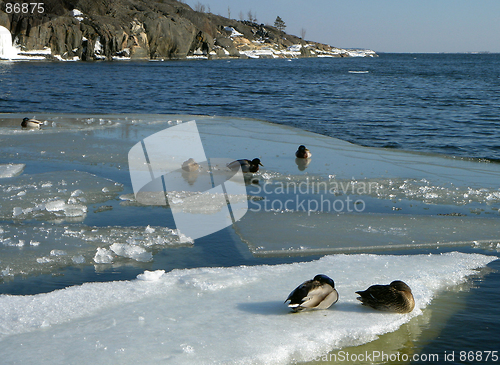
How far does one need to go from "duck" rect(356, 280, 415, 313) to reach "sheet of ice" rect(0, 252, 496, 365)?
0.06 metres

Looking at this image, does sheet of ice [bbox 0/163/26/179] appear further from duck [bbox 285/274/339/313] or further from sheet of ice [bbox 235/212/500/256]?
duck [bbox 285/274/339/313]

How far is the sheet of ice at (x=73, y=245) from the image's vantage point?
13.4 ft

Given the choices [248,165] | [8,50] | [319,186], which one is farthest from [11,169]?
[8,50]

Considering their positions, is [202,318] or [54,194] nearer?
[202,318]

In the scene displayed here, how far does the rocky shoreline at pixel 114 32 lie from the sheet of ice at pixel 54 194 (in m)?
55.8

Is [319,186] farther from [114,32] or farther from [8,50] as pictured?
[114,32]

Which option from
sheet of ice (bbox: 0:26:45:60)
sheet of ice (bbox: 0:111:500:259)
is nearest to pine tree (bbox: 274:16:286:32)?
sheet of ice (bbox: 0:26:45:60)

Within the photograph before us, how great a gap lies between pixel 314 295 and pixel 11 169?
5802 millimetres

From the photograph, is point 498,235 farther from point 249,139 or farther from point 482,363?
point 249,139

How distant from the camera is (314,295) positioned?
320 centimetres

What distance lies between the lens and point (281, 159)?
28.9 feet

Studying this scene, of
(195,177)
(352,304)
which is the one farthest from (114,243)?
(195,177)

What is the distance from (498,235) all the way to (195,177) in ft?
13.6

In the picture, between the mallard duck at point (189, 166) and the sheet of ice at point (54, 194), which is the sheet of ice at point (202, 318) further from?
the mallard duck at point (189, 166)
